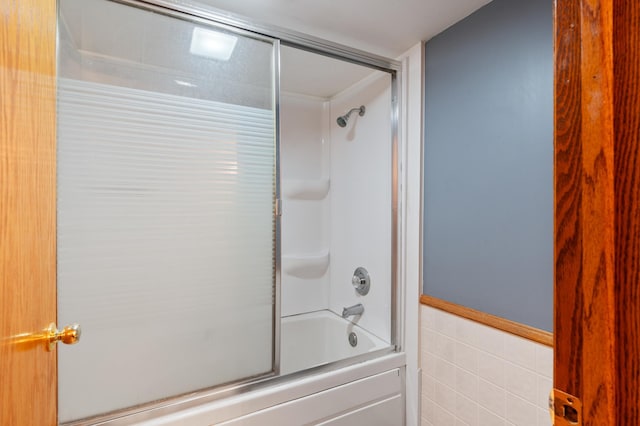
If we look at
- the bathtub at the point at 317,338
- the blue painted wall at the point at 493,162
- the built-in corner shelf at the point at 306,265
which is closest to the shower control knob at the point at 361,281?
the bathtub at the point at 317,338

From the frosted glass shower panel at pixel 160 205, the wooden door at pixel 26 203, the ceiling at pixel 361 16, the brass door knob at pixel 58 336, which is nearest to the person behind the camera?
the wooden door at pixel 26 203

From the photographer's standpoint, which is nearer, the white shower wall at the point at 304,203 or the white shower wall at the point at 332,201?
the white shower wall at the point at 332,201

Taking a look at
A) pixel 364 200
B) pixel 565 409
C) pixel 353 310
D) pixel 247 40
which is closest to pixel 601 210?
pixel 565 409

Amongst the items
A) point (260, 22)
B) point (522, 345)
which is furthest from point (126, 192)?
point (522, 345)

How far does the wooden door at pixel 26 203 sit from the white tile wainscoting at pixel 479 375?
1470mm

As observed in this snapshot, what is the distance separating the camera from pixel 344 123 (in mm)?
2309

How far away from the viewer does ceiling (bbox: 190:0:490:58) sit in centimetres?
137

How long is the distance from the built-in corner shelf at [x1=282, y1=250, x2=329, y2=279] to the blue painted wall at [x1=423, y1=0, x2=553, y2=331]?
1009 millimetres

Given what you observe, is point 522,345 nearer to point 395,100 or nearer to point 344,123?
point 395,100

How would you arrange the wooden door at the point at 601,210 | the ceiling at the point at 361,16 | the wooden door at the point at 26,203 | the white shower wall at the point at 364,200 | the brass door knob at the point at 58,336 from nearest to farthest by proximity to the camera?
the wooden door at the point at 601,210 → the wooden door at the point at 26,203 → the brass door knob at the point at 58,336 → the ceiling at the point at 361,16 → the white shower wall at the point at 364,200

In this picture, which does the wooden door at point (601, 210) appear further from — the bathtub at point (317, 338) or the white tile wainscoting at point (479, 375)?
the bathtub at point (317, 338)

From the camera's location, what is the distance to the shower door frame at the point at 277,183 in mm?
1226

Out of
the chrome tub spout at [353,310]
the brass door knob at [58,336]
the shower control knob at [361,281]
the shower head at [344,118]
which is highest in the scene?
the shower head at [344,118]

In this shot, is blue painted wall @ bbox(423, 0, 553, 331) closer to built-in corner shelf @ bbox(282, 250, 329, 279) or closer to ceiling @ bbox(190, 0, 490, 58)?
ceiling @ bbox(190, 0, 490, 58)
